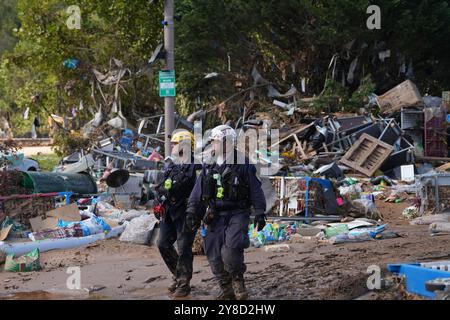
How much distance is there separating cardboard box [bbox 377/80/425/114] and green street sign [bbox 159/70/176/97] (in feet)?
29.5

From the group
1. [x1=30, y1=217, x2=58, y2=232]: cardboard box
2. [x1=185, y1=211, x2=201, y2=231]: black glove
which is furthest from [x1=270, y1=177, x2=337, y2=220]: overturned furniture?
[x1=185, y1=211, x2=201, y2=231]: black glove

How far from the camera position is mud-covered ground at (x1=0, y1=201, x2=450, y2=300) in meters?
7.78

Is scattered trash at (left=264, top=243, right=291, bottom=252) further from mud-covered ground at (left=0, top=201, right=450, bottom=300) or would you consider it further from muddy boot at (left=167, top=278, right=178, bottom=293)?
muddy boot at (left=167, top=278, right=178, bottom=293)

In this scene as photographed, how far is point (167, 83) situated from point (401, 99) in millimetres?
9232

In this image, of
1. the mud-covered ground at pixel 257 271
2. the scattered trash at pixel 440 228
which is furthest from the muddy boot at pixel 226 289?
the scattered trash at pixel 440 228

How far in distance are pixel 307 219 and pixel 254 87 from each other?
43.1 ft

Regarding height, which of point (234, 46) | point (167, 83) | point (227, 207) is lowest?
point (227, 207)

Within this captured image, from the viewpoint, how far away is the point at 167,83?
14.3 m

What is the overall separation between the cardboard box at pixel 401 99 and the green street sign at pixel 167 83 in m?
8.99

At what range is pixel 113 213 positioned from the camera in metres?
13.0

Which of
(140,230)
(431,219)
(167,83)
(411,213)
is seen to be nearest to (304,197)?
(431,219)

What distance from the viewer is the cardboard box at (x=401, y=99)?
2091 cm

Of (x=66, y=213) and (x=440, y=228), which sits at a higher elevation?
(x=66, y=213)

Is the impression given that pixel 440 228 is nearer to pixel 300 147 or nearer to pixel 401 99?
pixel 300 147
